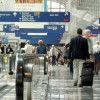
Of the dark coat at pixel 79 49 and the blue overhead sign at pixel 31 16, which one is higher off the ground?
the blue overhead sign at pixel 31 16

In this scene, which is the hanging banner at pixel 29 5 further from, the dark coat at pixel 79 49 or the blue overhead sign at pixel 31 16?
the dark coat at pixel 79 49

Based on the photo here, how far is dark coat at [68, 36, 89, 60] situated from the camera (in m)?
13.1

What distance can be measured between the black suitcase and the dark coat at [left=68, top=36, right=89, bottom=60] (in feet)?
0.87

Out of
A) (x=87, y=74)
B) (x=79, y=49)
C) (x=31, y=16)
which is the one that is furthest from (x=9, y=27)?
(x=87, y=74)

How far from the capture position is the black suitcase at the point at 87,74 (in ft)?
42.1

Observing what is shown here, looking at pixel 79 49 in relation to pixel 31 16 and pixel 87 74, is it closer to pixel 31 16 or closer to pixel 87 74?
pixel 87 74

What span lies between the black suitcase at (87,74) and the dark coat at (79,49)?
26 cm

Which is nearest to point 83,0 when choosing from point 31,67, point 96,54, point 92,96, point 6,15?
point 6,15

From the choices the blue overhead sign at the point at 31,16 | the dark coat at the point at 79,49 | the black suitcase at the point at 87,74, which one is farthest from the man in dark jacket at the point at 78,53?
the blue overhead sign at the point at 31,16

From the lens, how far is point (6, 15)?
108 feet

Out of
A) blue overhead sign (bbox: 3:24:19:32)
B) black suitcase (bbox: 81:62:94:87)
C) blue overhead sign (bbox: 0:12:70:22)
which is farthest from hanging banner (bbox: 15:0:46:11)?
black suitcase (bbox: 81:62:94:87)

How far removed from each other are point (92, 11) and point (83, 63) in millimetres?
17027

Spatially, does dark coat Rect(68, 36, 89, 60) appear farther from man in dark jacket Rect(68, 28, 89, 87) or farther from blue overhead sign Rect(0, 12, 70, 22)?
blue overhead sign Rect(0, 12, 70, 22)

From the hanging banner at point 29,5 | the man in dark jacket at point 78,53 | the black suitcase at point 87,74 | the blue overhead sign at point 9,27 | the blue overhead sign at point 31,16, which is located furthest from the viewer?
the blue overhead sign at point 9,27
